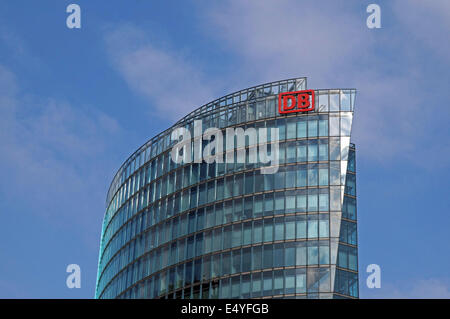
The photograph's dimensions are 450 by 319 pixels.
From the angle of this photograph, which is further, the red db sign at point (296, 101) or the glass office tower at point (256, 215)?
the red db sign at point (296, 101)

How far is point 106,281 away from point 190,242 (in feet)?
72.0

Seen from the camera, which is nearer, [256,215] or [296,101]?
[256,215]

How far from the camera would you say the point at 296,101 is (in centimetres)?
11294

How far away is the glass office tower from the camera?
105812mm

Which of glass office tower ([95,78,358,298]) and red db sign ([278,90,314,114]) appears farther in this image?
red db sign ([278,90,314,114])

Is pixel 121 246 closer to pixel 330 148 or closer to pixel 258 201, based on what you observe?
pixel 258 201

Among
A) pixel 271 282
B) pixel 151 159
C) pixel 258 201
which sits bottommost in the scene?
pixel 271 282

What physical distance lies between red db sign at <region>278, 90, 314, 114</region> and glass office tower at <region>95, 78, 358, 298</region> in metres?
0.76

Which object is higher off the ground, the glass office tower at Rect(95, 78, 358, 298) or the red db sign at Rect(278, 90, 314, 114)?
the red db sign at Rect(278, 90, 314, 114)

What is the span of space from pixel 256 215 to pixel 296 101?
14540 millimetres

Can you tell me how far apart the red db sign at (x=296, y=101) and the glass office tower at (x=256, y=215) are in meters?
0.76

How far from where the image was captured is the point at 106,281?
13188 centimetres

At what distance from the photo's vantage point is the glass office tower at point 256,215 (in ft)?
347
